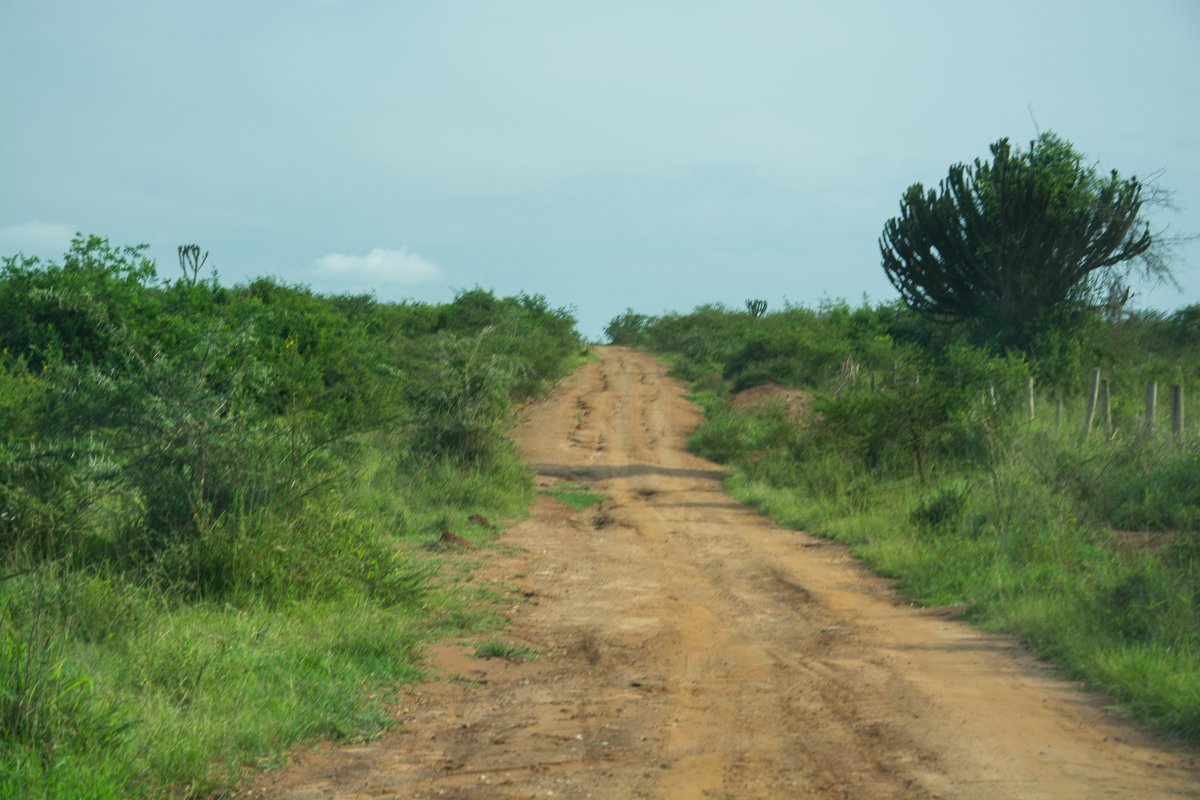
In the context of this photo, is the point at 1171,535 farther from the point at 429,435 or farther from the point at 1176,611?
the point at 429,435

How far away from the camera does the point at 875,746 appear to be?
5.47 metres

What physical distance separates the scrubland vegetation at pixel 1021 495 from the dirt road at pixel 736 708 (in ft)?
1.32

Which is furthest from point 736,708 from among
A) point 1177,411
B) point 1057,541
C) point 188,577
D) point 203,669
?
point 1177,411

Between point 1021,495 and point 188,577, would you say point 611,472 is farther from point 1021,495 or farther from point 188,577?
point 188,577

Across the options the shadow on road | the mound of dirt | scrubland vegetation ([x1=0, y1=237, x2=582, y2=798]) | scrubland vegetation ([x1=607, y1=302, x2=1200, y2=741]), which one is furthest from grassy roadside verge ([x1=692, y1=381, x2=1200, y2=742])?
the mound of dirt

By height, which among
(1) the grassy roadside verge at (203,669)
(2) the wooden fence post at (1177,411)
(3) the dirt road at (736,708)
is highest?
(2) the wooden fence post at (1177,411)

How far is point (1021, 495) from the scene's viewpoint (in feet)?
39.2

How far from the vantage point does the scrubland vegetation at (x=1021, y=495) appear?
7.41m

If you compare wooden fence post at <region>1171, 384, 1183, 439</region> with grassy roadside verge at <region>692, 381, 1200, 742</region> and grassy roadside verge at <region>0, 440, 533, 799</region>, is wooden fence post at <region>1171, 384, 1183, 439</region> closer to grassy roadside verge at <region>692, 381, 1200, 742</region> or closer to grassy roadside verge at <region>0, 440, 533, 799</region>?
grassy roadside verge at <region>692, 381, 1200, 742</region>

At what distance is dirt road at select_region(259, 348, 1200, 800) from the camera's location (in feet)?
16.3

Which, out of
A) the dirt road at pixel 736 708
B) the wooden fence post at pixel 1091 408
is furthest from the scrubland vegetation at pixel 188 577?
the wooden fence post at pixel 1091 408

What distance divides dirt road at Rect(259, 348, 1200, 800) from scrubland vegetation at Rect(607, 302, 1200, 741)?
0.40 meters

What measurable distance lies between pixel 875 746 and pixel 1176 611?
123 inches

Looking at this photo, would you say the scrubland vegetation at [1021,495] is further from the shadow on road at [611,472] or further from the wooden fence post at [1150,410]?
the shadow on road at [611,472]
